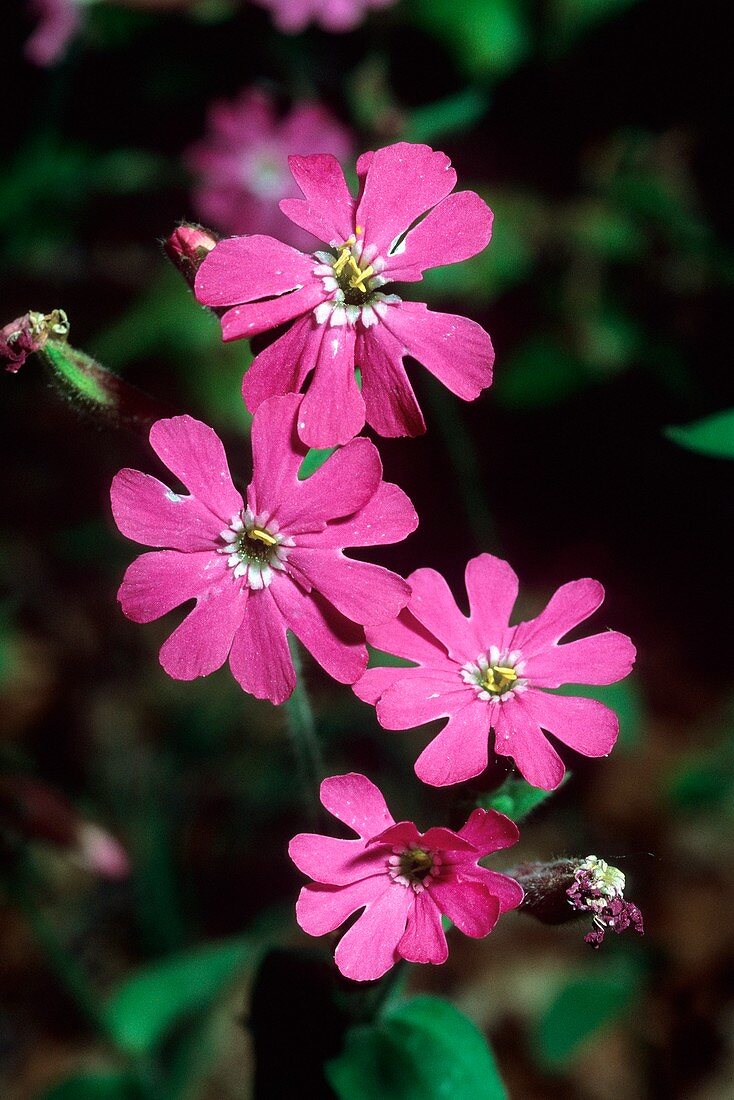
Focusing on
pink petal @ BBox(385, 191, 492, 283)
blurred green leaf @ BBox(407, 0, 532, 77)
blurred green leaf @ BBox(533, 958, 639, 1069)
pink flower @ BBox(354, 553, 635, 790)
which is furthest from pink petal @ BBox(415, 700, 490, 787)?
blurred green leaf @ BBox(407, 0, 532, 77)

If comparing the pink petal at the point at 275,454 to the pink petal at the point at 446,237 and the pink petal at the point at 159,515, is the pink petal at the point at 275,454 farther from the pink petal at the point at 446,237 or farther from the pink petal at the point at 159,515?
the pink petal at the point at 446,237

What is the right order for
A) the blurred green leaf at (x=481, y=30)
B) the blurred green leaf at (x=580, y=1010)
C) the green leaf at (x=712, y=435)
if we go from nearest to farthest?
the green leaf at (x=712, y=435), the blurred green leaf at (x=580, y=1010), the blurred green leaf at (x=481, y=30)

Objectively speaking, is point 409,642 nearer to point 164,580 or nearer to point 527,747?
point 527,747

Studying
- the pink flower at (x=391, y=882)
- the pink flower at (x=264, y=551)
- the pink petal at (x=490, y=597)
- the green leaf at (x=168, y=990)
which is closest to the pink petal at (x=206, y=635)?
the pink flower at (x=264, y=551)

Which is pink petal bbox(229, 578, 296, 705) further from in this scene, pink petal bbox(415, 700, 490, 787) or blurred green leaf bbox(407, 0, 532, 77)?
blurred green leaf bbox(407, 0, 532, 77)

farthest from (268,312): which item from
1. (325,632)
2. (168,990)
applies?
(168,990)

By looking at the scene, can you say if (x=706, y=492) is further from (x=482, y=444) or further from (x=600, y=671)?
(x=600, y=671)
